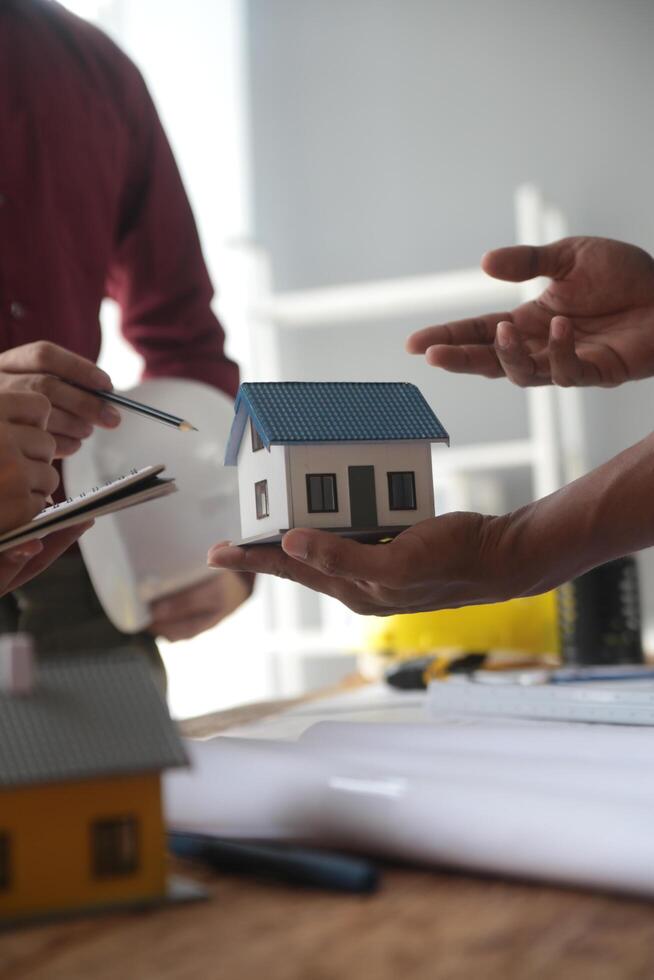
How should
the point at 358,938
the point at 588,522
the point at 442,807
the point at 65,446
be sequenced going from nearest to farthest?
the point at 358,938, the point at 442,807, the point at 588,522, the point at 65,446

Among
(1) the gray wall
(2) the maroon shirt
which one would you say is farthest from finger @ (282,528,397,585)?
(1) the gray wall

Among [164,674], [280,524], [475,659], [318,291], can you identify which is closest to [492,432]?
[318,291]

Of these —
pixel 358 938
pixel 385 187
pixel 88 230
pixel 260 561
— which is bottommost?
pixel 358 938

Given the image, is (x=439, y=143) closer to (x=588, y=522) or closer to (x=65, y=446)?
(x=65, y=446)

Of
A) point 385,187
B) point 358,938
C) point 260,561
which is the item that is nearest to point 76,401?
point 260,561

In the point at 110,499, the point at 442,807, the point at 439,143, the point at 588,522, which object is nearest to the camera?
the point at 442,807

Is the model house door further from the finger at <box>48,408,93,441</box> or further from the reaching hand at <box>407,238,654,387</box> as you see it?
the finger at <box>48,408,93,441</box>

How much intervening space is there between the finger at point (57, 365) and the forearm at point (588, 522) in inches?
15.4

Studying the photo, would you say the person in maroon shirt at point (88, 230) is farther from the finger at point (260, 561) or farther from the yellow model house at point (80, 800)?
the yellow model house at point (80, 800)

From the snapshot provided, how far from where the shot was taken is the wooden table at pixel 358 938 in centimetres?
42

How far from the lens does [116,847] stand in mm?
494

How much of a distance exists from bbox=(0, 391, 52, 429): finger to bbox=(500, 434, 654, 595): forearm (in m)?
0.40

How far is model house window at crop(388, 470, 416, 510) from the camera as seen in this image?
2.84ft

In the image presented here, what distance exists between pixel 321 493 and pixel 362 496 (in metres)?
0.03
